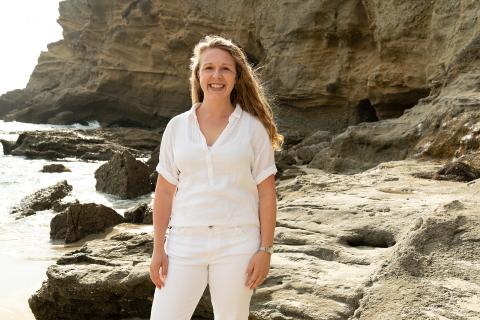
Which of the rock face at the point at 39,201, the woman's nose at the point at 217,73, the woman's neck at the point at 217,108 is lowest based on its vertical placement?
the rock face at the point at 39,201

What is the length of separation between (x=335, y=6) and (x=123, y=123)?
18.2 meters

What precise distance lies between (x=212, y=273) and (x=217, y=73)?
0.82 metres

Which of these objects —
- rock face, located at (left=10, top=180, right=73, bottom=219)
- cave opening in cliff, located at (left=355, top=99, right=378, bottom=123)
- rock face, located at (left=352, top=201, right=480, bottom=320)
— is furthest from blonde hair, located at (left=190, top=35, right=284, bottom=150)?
cave opening in cliff, located at (left=355, top=99, right=378, bottom=123)

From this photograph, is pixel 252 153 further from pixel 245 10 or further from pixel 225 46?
pixel 245 10

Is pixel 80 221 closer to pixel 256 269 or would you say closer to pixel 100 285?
pixel 100 285

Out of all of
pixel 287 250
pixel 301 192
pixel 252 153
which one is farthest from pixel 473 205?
pixel 301 192

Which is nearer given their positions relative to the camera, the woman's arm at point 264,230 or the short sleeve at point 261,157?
the woman's arm at point 264,230

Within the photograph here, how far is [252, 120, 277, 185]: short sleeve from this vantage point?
2.26 metres

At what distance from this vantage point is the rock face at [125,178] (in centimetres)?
1215

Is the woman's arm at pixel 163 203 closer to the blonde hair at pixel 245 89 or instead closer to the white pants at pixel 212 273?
the white pants at pixel 212 273

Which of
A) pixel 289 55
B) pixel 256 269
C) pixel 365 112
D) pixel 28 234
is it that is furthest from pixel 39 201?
pixel 289 55

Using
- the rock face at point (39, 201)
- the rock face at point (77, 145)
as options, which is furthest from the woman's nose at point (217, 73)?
the rock face at point (77, 145)

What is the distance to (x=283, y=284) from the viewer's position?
10.5 ft

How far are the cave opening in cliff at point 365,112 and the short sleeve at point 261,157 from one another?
669 inches
